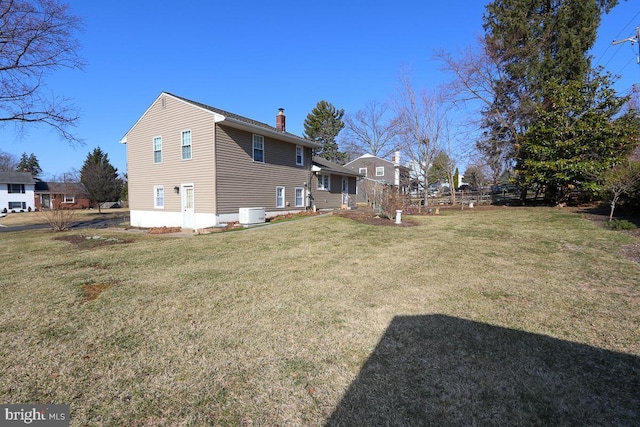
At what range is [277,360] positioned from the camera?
2820 millimetres

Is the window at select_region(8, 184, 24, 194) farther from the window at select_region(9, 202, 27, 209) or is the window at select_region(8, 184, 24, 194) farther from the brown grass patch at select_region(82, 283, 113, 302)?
the brown grass patch at select_region(82, 283, 113, 302)

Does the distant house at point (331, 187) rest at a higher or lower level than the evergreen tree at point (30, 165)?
lower

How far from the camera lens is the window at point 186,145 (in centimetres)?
1484

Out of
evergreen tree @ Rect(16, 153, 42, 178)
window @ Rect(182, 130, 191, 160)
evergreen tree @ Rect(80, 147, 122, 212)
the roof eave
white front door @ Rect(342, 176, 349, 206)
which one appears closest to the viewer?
the roof eave

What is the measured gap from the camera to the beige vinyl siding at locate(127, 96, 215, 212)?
14127mm

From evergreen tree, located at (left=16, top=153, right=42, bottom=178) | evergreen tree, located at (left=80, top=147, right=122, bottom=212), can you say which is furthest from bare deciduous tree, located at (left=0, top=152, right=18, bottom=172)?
evergreen tree, located at (left=80, top=147, right=122, bottom=212)

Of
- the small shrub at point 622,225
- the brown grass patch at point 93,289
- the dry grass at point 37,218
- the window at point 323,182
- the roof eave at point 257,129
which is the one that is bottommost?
the dry grass at point 37,218

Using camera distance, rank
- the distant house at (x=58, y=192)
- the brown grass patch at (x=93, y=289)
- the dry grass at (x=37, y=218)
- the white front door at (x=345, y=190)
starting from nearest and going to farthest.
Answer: the brown grass patch at (x=93, y=289)
the dry grass at (x=37, y=218)
the white front door at (x=345, y=190)
the distant house at (x=58, y=192)

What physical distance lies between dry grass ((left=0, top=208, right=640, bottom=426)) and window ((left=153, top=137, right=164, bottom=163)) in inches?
433

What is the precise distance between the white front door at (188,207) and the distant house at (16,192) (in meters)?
42.7

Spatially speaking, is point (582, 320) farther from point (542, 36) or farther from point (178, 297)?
point (542, 36)

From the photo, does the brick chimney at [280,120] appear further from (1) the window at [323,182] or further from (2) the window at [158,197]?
(2) the window at [158,197]

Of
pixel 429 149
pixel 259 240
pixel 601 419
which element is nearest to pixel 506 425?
pixel 601 419

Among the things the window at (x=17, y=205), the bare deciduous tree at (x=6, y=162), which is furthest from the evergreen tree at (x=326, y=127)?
the bare deciduous tree at (x=6, y=162)
